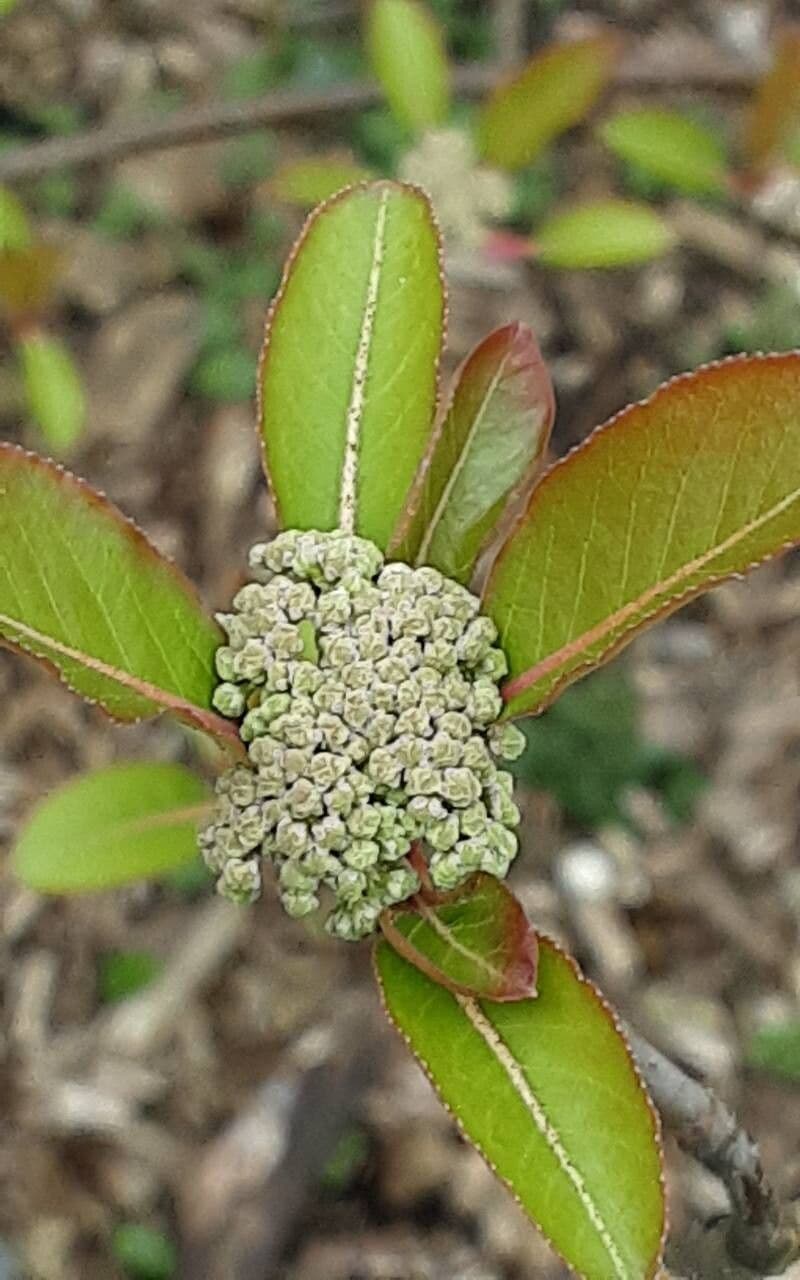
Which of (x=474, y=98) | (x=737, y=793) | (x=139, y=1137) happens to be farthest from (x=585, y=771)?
(x=474, y=98)

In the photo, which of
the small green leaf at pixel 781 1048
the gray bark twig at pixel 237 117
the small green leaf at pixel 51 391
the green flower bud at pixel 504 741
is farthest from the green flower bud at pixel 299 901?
the gray bark twig at pixel 237 117

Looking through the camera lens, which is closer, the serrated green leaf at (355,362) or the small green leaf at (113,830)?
the serrated green leaf at (355,362)

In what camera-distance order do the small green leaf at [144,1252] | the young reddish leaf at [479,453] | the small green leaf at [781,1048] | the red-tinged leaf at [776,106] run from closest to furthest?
the young reddish leaf at [479,453] < the small green leaf at [781,1048] < the red-tinged leaf at [776,106] < the small green leaf at [144,1252]

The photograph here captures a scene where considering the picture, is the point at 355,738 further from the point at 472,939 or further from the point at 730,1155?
the point at 730,1155

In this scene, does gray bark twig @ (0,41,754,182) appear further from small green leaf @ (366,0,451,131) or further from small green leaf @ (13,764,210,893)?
small green leaf @ (13,764,210,893)

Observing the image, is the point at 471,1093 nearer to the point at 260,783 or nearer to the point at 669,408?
the point at 260,783

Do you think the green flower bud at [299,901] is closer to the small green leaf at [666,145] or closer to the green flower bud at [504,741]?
the green flower bud at [504,741]
